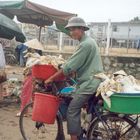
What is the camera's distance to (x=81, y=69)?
5.16m

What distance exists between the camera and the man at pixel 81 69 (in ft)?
16.6

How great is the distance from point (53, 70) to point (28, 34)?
16.7 m

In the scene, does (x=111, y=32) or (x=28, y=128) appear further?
(x=111, y=32)

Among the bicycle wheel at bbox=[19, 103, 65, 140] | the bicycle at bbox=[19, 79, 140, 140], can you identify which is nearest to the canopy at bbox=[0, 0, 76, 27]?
the bicycle wheel at bbox=[19, 103, 65, 140]

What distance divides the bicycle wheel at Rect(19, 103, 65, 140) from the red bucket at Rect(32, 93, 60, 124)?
23cm

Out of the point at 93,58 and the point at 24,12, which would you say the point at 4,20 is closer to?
the point at 24,12

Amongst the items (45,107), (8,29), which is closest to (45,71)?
(45,107)

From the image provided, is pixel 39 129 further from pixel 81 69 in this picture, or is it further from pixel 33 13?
pixel 33 13

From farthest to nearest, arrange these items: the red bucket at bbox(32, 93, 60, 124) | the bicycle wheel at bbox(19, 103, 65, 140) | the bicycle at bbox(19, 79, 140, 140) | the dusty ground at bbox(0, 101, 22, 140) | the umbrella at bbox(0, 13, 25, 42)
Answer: the umbrella at bbox(0, 13, 25, 42)
the dusty ground at bbox(0, 101, 22, 140)
the bicycle wheel at bbox(19, 103, 65, 140)
the red bucket at bbox(32, 93, 60, 124)
the bicycle at bbox(19, 79, 140, 140)

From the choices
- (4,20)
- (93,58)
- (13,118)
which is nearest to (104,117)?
(93,58)

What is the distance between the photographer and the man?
5047 millimetres

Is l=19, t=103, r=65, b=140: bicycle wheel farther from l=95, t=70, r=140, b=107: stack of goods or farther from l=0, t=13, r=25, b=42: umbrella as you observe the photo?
l=0, t=13, r=25, b=42: umbrella

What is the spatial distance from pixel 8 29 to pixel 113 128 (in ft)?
17.8

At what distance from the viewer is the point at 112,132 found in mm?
5121
